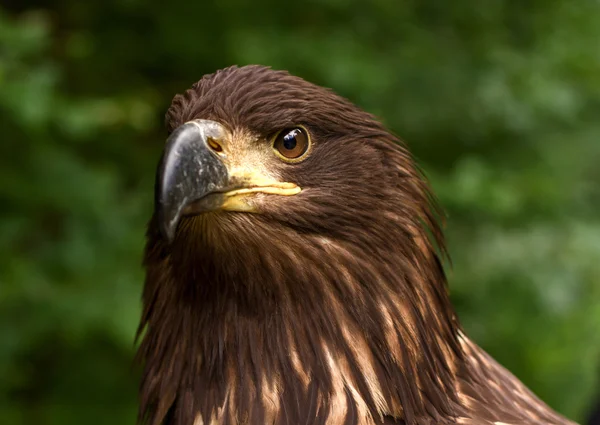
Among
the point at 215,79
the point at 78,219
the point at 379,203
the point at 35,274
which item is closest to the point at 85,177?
the point at 78,219

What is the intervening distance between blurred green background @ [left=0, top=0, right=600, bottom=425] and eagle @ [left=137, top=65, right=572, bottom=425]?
1.74 m

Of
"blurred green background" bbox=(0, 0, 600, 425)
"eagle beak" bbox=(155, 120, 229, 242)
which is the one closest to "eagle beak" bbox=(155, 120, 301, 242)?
"eagle beak" bbox=(155, 120, 229, 242)

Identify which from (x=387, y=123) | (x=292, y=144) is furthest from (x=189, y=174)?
(x=387, y=123)

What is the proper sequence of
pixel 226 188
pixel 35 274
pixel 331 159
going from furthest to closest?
pixel 35 274 → pixel 331 159 → pixel 226 188

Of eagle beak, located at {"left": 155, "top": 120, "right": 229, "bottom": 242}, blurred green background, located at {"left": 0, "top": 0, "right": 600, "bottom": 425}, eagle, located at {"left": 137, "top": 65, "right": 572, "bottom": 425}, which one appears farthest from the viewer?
blurred green background, located at {"left": 0, "top": 0, "right": 600, "bottom": 425}

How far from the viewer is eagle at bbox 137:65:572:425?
1.93 meters

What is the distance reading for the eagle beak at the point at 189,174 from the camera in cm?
177

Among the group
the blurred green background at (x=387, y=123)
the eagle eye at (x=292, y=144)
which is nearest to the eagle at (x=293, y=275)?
the eagle eye at (x=292, y=144)

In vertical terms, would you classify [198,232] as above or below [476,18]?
below

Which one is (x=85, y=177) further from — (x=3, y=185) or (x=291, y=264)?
(x=291, y=264)

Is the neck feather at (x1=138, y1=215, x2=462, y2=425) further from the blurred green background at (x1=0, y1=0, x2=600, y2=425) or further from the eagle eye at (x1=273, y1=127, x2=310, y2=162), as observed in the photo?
the blurred green background at (x1=0, y1=0, x2=600, y2=425)

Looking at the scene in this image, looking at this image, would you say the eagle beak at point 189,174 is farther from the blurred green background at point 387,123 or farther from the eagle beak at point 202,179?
Result: the blurred green background at point 387,123

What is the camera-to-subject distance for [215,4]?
4.48 meters

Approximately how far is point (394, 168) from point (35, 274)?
2198 millimetres
